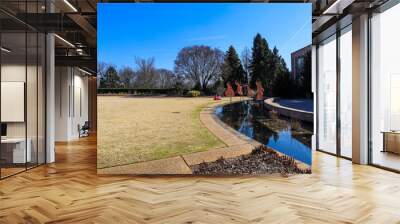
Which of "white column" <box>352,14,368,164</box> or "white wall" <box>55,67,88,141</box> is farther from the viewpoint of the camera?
"white wall" <box>55,67,88,141</box>

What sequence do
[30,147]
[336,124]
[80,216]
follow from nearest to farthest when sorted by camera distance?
[80,216] < [30,147] < [336,124]

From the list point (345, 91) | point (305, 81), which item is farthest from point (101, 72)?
point (345, 91)

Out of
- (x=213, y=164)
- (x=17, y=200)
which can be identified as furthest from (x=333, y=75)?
(x=17, y=200)

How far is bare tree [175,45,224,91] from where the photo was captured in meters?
6.10

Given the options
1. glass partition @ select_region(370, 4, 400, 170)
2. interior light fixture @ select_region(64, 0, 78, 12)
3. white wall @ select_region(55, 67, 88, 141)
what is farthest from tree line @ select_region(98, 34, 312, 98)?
white wall @ select_region(55, 67, 88, 141)

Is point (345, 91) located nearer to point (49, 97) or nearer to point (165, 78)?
point (165, 78)

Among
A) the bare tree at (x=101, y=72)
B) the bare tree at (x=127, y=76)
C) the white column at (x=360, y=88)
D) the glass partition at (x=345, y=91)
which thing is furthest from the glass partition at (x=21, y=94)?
the glass partition at (x=345, y=91)

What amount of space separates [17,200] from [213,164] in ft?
9.49

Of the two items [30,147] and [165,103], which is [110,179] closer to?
[165,103]

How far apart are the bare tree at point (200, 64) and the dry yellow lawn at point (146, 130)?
20.1 inches

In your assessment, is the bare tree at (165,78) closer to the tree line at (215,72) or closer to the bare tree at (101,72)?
the tree line at (215,72)

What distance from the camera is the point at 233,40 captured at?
607 centimetres

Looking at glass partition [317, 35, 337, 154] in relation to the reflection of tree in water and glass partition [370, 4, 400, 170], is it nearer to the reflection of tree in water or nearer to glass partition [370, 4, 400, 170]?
glass partition [370, 4, 400, 170]

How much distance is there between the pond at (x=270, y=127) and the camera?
5.89m
